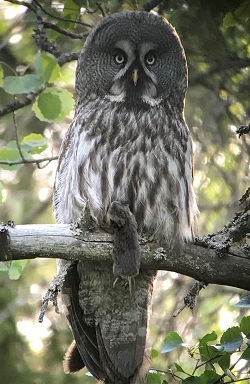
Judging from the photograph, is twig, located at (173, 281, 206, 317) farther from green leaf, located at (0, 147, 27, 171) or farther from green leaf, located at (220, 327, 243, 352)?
green leaf, located at (0, 147, 27, 171)

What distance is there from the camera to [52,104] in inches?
138

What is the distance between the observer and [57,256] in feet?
8.92

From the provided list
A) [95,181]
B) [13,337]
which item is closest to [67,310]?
[95,181]

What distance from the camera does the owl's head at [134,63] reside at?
3543 millimetres

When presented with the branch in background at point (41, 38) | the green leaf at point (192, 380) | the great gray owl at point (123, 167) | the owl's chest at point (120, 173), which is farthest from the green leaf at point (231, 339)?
the branch in background at point (41, 38)

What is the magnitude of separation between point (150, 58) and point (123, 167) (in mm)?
649

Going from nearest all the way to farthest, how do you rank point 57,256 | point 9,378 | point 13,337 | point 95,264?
point 57,256
point 95,264
point 9,378
point 13,337

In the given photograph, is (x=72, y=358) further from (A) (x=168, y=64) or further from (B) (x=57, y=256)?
(A) (x=168, y=64)

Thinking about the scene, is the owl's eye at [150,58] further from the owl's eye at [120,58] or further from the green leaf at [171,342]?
the green leaf at [171,342]

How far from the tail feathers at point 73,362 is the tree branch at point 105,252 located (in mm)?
744

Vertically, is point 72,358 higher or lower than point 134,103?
lower

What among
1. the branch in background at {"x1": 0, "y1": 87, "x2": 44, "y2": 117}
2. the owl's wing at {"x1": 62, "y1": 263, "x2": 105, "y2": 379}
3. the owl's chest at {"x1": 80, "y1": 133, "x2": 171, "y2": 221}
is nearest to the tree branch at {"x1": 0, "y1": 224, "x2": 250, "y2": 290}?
the owl's chest at {"x1": 80, "y1": 133, "x2": 171, "y2": 221}

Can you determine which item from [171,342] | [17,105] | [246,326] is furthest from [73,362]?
[17,105]

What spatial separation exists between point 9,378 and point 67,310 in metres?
0.84
